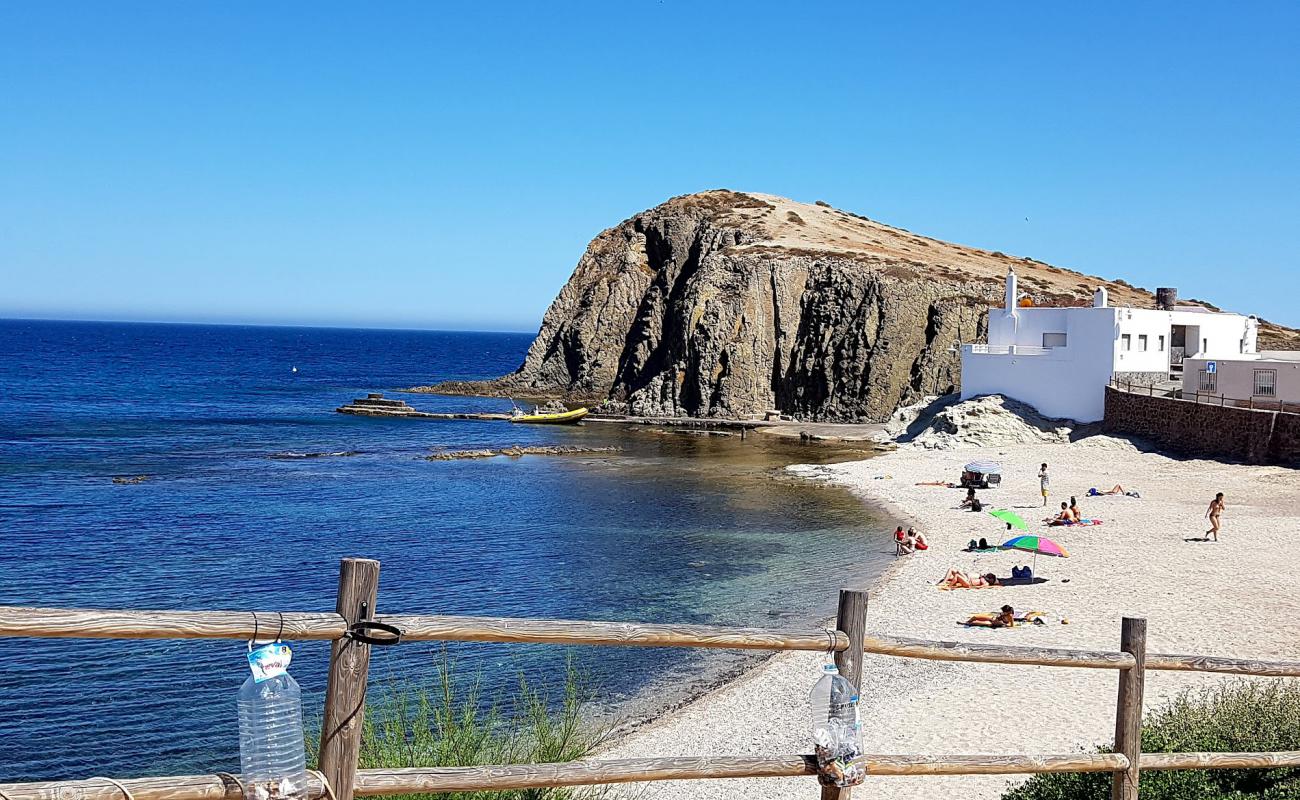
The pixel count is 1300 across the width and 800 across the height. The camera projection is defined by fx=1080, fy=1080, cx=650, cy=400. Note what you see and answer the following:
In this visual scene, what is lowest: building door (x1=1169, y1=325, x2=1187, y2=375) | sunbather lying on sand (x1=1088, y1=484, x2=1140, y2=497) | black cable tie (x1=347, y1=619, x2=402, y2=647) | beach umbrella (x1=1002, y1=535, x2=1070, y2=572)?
beach umbrella (x1=1002, y1=535, x2=1070, y2=572)

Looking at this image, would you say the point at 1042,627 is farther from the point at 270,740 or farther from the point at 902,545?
the point at 270,740

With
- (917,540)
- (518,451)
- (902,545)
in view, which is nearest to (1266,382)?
(917,540)

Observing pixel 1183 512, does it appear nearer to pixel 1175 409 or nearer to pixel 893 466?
pixel 1175 409

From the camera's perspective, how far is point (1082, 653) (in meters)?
6.12

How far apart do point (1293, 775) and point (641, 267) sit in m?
86.6

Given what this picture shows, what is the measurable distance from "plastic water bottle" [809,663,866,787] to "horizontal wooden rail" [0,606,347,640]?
2.36 metres

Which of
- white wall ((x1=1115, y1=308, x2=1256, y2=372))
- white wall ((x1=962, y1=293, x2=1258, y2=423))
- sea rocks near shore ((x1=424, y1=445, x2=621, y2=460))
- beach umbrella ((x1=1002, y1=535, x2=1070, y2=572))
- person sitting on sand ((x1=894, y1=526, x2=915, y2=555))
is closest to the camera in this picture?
beach umbrella ((x1=1002, y1=535, x2=1070, y2=572))

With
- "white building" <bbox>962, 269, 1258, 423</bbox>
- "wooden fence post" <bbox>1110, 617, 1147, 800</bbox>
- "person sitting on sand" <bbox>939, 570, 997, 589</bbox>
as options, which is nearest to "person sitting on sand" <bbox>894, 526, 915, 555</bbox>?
"person sitting on sand" <bbox>939, 570, 997, 589</bbox>

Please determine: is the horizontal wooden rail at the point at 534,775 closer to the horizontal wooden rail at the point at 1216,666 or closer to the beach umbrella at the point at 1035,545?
the horizontal wooden rail at the point at 1216,666

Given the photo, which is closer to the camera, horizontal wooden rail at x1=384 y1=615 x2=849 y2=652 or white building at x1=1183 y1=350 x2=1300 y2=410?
horizontal wooden rail at x1=384 y1=615 x2=849 y2=652

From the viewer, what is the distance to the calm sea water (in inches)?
667

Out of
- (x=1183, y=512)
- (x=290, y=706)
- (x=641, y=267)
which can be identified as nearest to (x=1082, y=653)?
(x=290, y=706)

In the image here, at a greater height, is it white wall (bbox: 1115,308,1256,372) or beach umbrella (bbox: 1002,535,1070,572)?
white wall (bbox: 1115,308,1256,372)

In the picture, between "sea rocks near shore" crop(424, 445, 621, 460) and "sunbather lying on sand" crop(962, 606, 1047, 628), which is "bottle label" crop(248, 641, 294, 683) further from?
"sea rocks near shore" crop(424, 445, 621, 460)
